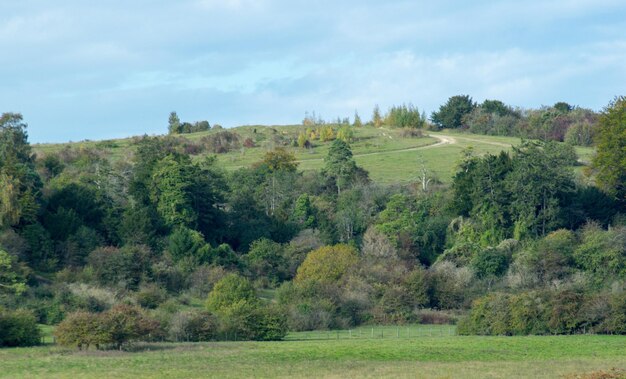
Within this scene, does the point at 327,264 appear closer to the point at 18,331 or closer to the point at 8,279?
the point at 8,279

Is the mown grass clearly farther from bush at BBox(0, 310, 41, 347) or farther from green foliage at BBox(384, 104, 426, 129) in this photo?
green foliage at BBox(384, 104, 426, 129)

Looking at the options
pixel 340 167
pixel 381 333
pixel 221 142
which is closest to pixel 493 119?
pixel 221 142

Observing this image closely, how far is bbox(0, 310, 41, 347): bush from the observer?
191 feet

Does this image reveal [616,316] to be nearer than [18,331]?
No

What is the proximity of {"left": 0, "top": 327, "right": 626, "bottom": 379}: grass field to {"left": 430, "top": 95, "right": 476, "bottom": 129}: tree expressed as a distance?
9412cm

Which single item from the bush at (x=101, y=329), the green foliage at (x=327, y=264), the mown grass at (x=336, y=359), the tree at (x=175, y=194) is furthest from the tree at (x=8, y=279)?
the green foliage at (x=327, y=264)

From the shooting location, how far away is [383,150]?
428ft

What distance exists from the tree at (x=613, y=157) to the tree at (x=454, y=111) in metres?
59.2

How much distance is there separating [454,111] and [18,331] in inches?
4149

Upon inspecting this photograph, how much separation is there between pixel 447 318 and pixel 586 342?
19.0 meters

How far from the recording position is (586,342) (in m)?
62.3

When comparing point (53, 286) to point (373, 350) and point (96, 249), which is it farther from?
point (373, 350)

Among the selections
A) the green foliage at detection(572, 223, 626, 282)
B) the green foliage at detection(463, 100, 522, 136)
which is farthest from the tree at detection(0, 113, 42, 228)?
the green foliage at detection(463, 100, 522, 136)

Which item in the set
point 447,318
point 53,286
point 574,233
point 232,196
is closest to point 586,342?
point 447,318
